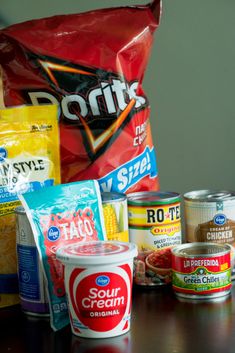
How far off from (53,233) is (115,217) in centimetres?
12

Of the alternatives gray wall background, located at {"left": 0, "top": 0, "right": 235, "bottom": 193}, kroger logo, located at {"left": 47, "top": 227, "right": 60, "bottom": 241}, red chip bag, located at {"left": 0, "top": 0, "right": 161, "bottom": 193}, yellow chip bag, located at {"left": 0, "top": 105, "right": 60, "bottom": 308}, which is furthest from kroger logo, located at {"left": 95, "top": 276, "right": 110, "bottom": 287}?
gray wall background, located at {"left": 0, "top": 0, "right": 235, "bottom": 193}

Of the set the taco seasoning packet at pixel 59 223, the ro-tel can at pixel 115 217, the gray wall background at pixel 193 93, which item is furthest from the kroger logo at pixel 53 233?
the gray wall background at pixel 193 93

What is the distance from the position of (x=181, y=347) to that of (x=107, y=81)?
1.69 feet

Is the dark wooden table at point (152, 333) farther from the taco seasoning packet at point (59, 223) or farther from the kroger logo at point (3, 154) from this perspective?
the kroger logo at point (3, 154)

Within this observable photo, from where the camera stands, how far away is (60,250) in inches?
35.0

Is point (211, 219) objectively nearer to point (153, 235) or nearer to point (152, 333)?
point (153, 235)

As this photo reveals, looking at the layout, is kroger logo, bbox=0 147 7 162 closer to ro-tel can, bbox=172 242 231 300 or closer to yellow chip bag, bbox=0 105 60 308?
yellow chip bag, bbox=0 105 60 308

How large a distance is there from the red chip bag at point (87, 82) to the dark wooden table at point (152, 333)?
281 mm

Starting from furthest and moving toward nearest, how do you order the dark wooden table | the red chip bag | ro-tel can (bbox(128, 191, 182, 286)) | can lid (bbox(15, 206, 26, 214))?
the red chip bag, ro-tel can (bbox(128, 191, 182, 286)), can lid (bbox(15, 206, 26, 214)), the dark wooden table

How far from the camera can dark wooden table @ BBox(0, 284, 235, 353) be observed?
2.75ft

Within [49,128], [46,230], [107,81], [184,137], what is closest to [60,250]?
[46,230]

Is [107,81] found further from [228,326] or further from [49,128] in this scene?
[228,326]

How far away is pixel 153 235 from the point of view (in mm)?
1050

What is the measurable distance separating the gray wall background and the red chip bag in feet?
1.52
